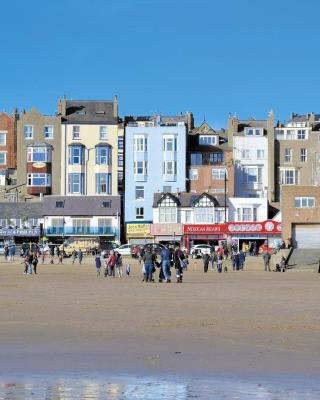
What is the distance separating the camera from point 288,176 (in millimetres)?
104750

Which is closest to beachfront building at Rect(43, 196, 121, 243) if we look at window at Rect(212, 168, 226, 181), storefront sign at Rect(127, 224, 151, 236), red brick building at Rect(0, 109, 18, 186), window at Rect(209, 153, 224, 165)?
storefront sign at Rect(127, 224, 151, 236)

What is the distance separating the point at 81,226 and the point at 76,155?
8.56 metres

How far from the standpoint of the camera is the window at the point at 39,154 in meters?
100

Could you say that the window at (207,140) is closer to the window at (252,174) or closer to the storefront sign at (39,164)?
the window at (252,174)

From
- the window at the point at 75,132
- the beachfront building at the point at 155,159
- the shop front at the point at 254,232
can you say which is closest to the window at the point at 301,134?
the beachfront building at the point at 155,159

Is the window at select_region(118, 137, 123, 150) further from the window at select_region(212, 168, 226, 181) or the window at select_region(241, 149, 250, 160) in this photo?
the window at select_region(241, 149, 250, 160)

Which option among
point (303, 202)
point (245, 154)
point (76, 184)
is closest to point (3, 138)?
point (76, 184)

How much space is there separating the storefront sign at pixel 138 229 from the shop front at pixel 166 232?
1.53 meters

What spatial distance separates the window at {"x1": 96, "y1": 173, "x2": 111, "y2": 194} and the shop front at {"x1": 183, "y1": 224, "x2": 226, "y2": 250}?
1150cm

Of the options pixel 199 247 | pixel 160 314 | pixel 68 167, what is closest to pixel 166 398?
pixel 160 314

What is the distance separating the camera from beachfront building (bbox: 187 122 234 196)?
101438 millimetres

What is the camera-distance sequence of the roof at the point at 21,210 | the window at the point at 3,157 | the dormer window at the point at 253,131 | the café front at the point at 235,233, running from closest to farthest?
the café front at the point at 235,233 < the roof at the point at 21,210 < the dormer window at the point at 253,131 < the window at the point at 3,157

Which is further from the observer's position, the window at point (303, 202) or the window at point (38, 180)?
the window at point (38, 180)

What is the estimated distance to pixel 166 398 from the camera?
11.0 m
